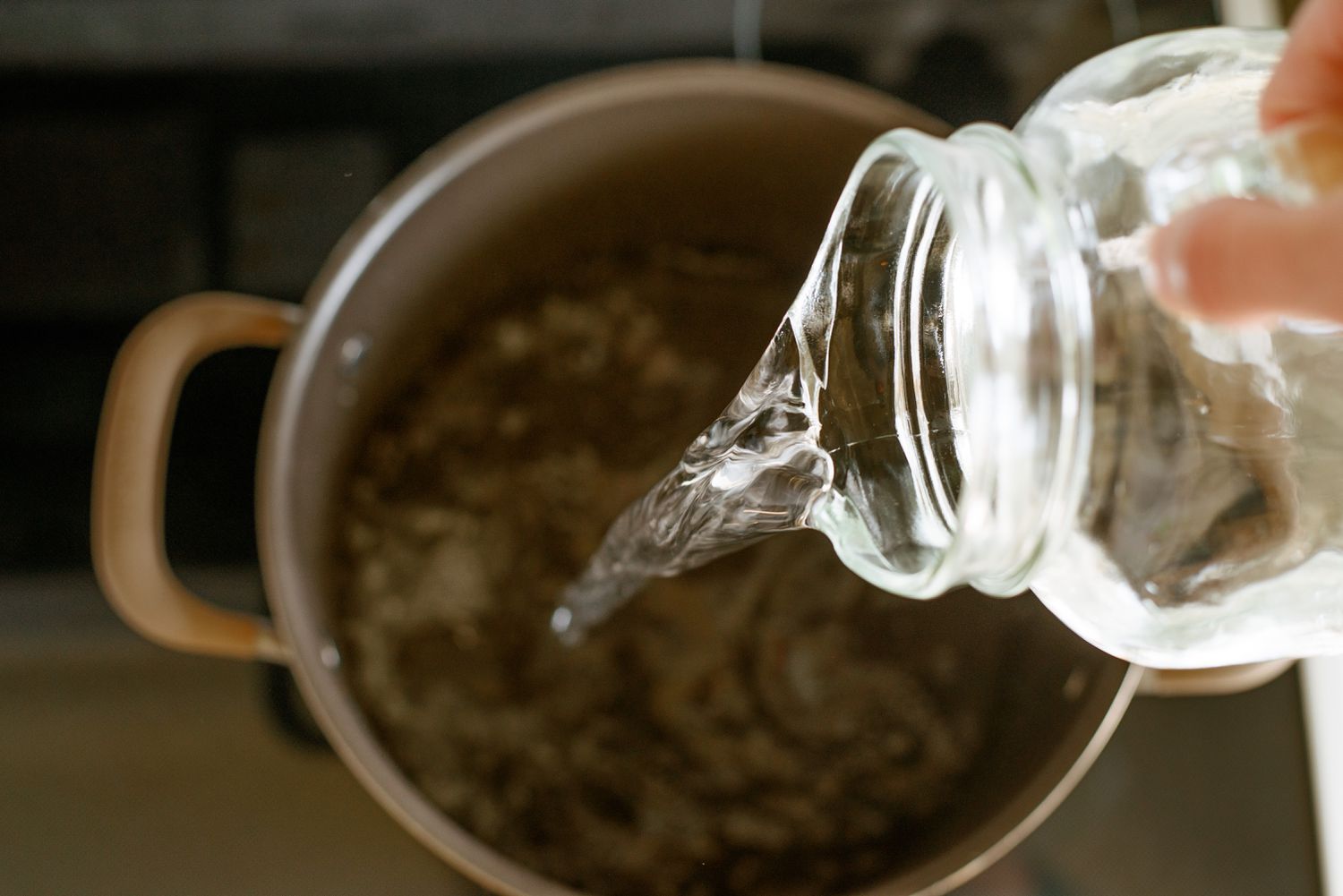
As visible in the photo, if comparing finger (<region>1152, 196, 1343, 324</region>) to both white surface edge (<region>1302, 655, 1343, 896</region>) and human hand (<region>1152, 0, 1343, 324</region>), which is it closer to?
human hand (<region>1152, 0, 1343, 324</region>)

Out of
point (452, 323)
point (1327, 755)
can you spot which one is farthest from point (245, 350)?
point (1327, 755)

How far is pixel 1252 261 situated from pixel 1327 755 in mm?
528

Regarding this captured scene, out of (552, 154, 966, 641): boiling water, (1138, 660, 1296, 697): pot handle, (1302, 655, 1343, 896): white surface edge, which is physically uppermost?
(552, 154, 966, 641): boiling water

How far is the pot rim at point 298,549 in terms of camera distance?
0.47 meters

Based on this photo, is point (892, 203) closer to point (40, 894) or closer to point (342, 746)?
point (342, 746)

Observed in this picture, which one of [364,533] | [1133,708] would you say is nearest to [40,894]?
[364,533]

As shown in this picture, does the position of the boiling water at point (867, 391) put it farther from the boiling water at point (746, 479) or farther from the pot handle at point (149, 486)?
the pot handle at point (149, 486)

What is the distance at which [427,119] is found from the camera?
2.06ft

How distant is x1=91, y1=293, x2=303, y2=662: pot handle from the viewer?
474 millimetres

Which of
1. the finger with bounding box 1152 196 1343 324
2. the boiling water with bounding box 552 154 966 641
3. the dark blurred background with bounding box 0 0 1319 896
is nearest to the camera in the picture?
the finger with bounding box 1152 196 1343 324

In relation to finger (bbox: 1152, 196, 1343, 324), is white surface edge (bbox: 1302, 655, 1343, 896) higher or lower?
lower

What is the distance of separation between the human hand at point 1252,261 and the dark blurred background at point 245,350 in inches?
17.2

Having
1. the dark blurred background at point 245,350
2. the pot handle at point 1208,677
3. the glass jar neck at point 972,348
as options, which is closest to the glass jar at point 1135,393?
the glass jar neck at point 972,348

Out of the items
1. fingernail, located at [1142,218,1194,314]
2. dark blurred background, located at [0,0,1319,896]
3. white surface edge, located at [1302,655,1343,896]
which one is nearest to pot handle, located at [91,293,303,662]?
dark blurred background, located at [0,0,1319,896]
